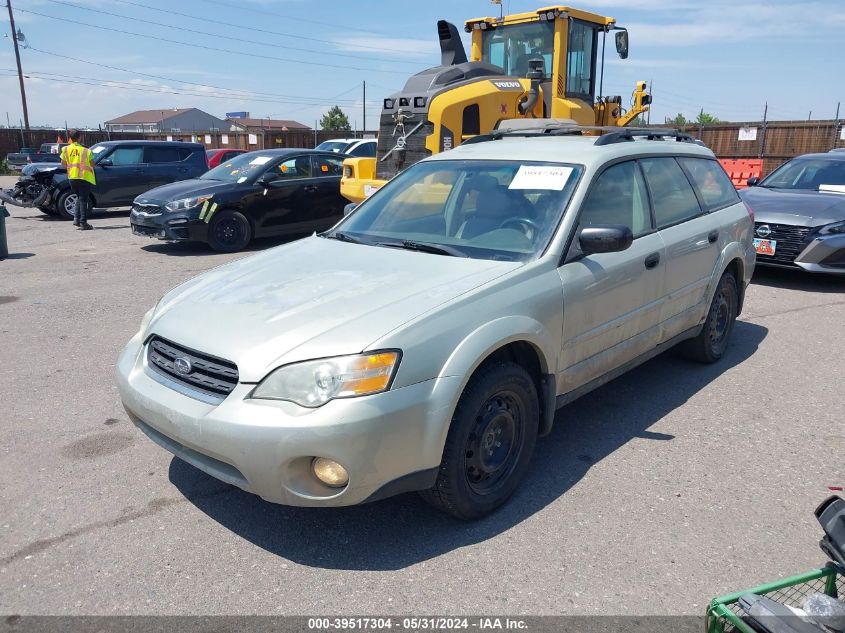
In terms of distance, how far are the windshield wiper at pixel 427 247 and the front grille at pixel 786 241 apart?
6.09 m

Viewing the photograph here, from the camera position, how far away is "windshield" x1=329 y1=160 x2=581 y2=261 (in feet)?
12.3

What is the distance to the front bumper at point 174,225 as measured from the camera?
10.4 m

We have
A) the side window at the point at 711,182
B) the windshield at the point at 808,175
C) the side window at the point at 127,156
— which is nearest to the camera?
the side window at the point at 711,182

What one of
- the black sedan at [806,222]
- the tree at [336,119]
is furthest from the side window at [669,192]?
the tree at [336,119]

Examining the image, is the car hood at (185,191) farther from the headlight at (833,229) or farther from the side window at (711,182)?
the headlight at (833,229)

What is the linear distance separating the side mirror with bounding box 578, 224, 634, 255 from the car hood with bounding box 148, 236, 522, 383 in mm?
406

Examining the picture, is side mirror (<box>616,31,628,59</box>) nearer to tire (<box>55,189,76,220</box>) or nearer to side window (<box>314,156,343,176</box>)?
side window (<box>314,156,343,176</box>)

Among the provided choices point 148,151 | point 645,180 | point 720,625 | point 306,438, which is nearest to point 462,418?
point 306,438

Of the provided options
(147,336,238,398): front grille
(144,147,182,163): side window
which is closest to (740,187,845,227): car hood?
(147,336,238,398): front grille

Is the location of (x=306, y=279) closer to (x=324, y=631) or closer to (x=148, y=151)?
(x=324, y=631)

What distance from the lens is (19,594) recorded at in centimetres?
275

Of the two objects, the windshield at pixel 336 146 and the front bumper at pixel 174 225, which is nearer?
the front bumper at pixel 174 225

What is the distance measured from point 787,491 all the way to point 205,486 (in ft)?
9.89

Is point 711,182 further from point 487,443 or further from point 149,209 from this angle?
point 149,209
